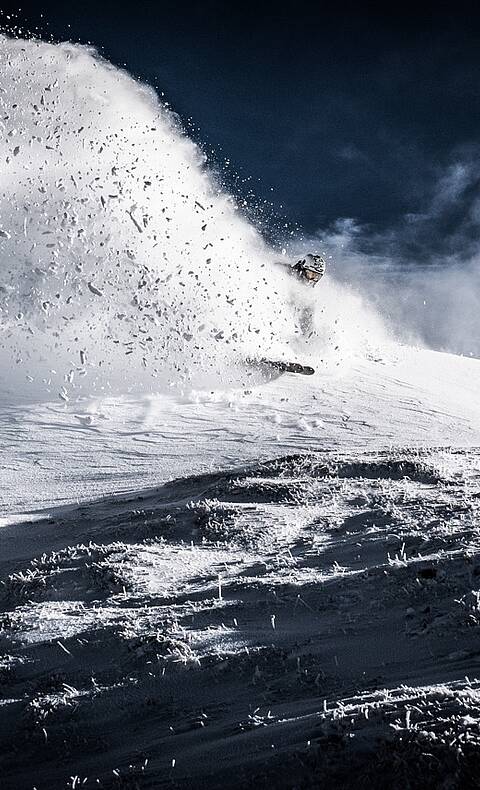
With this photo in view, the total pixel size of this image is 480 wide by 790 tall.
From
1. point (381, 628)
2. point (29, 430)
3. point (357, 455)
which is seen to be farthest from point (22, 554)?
point (29, 430)

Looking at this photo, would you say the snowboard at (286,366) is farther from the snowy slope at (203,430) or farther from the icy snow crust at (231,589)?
the icy snow crust at (231,589)

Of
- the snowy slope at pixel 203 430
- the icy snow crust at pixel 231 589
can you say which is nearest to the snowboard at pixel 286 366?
the snowy slope at pixel 203 430

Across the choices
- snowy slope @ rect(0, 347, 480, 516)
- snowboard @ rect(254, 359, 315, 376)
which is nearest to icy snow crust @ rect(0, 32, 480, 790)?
snowy slope @ rect(0, 347, 480, 516)

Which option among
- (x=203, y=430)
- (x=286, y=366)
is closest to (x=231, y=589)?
(x=203, y=430)

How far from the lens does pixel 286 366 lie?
1820cm

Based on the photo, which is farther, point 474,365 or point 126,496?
point 474,365

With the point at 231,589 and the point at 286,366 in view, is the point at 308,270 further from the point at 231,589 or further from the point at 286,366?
the point at 231,589

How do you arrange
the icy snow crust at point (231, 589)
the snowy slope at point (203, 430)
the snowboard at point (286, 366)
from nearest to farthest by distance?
the icy snow crust at point (231, 589) < the snowy slope at point (203, 430) < the snowboard at point (286, 366)

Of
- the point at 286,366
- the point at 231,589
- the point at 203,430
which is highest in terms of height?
the point at 286,366

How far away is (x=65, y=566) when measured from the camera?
17.2ft

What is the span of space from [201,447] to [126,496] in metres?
3.75

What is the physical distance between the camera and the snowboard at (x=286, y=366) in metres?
17.9

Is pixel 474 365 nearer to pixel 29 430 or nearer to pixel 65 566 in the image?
pixel 29 430

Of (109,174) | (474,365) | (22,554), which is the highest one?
(109,174)
